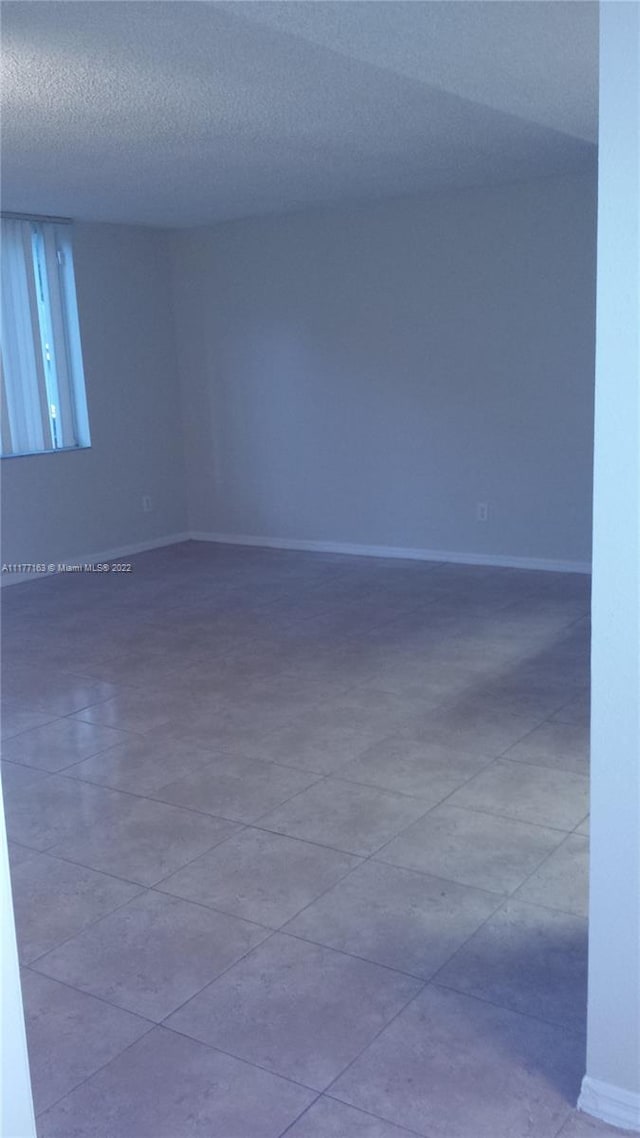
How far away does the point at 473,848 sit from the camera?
2834mm

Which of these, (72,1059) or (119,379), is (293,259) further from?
(72,1059)

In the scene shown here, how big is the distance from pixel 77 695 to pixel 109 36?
2515mm

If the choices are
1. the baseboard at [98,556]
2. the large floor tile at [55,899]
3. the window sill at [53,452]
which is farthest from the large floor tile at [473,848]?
the window sill at [53,452]

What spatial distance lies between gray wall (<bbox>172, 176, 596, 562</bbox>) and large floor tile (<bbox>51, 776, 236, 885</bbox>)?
3708 millimetres

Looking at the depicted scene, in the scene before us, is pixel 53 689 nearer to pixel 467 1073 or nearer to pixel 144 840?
pixel 144 840

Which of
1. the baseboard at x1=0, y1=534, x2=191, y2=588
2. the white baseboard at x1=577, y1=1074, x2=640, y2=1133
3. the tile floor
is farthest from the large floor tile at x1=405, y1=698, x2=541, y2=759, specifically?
the baseboard at x1=0, y1=534, x2=191, y2=588

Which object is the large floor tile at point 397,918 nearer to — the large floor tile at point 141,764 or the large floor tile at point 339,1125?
the large floor tile at point 339,1125

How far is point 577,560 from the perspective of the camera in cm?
619

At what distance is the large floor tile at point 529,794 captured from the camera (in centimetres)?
301

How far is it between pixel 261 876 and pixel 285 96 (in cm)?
279

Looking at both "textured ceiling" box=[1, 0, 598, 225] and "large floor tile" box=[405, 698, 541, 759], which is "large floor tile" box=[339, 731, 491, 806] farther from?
"textured ceiling" box=[1, 0, 598, 225]

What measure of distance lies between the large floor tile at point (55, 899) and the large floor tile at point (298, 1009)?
1.52 feet

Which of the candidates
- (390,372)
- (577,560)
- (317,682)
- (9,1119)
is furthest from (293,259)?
(9,1119)

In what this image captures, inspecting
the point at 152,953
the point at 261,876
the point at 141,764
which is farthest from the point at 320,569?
the point at 152,953
